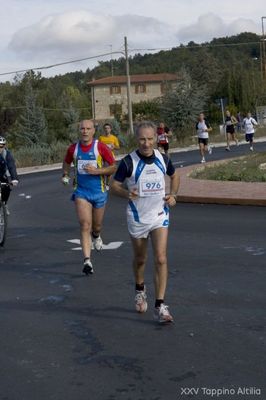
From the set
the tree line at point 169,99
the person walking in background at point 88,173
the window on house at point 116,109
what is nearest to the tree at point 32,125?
the tree line at point 169,99

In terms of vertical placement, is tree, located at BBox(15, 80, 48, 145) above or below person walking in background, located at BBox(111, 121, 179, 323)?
above

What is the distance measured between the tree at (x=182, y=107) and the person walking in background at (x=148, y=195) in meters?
47.6

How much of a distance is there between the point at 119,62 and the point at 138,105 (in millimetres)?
60005

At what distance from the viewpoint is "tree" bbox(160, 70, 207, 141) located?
181ft

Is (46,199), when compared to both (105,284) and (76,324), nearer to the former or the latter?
(105,284)

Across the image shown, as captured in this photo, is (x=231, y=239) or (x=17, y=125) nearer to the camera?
(x=231, y=239)

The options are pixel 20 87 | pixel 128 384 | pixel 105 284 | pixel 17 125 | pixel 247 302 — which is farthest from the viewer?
pixel 20 87

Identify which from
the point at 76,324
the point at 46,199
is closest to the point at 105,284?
the point at 76,324

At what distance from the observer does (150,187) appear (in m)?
7.00

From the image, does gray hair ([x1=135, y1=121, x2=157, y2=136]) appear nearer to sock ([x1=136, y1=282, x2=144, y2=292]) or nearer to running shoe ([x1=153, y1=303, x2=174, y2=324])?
sock ([x1=136, y1=282, x2=144, y2=292])

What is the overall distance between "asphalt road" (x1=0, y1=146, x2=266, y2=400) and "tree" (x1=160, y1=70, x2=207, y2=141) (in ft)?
141

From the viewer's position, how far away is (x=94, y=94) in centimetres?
12250

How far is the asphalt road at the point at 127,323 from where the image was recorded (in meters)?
5.42

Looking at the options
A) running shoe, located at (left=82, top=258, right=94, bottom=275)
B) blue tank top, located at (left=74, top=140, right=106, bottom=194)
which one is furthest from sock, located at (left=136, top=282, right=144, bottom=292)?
blue tank top, located at (left=74, top=140, right=106, bottom=194)
